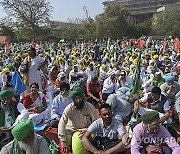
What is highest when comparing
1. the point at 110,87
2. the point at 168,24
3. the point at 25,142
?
the point at 168,24

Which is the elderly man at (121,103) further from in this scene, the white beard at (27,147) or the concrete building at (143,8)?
the concrete building at (143,8)

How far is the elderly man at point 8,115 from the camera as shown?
5.00 m

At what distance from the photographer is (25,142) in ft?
11.5

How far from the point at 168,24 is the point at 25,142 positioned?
4894 centimetres

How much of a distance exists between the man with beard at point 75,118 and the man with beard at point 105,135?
46 cm

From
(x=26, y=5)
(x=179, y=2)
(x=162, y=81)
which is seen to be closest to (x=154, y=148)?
(x=162, y=81)

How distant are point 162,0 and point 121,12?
31903 mm

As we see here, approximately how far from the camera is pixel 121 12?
51531mm

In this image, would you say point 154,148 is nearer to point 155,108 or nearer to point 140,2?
point 155,108

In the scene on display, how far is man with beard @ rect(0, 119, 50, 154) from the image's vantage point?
341cm

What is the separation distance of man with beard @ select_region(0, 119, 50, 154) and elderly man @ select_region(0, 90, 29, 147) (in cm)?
145

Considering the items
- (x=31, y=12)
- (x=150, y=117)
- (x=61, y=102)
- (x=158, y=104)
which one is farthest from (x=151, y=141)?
(x=31, y=12)

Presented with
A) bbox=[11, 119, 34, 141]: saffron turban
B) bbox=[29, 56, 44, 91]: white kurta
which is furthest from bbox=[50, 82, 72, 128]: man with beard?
bbox=[11, 119, 34, 141]: saffron turban

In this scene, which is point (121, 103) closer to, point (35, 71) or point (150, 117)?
point (35, 71)
